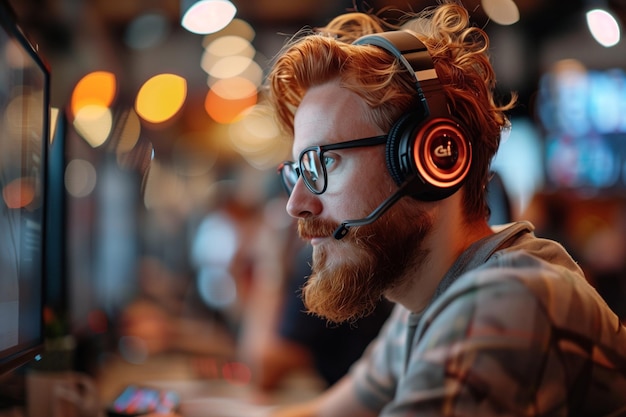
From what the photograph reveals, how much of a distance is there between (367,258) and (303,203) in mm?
166

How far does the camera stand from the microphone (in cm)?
114

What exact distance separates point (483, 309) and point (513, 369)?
89 mm

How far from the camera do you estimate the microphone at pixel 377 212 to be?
1.14m

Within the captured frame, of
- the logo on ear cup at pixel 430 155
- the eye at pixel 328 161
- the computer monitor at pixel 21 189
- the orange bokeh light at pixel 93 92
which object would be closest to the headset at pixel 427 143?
the logo on ear cup at pixel 430 155

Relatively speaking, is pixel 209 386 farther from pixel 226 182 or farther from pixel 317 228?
pixel 226 182

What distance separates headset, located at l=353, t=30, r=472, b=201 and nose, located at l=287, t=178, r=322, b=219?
0.17 metres

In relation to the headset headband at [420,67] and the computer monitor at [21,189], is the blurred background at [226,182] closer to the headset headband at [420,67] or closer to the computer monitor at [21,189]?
the computer monitor at [21,189]

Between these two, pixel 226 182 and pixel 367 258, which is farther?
pixel 226 182

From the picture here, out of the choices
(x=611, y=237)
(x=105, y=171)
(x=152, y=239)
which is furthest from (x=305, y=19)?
(x=152, y=239)

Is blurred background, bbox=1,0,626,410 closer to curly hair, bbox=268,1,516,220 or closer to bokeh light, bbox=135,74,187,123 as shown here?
bokeh light, bbox=135,74,187,123

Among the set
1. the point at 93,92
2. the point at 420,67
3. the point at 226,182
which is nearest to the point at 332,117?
the point at 420,67

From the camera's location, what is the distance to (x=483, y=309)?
938 millimetres

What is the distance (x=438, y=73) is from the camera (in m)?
1.23

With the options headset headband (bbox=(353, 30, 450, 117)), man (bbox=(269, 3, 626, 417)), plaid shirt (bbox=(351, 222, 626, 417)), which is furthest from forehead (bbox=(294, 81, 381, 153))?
plaid shirt (bbox=(351, 222, 626, 417))
